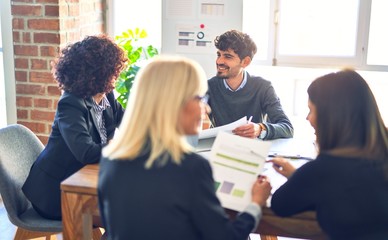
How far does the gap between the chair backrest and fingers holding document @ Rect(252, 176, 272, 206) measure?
3.61ft

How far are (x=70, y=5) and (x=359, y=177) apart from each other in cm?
239

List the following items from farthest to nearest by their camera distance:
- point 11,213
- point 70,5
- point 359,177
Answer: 1. point 70,5
2. point 11,213
3. point 359,177

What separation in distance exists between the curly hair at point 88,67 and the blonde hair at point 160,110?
95cm

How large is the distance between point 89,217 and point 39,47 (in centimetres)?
168

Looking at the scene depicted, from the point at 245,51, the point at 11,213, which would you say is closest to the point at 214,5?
the point at 245,51

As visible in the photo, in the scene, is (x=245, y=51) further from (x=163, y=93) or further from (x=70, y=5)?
(x=163, y=93)

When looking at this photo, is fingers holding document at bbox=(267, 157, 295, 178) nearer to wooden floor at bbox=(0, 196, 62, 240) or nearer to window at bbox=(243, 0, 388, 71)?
wooden floor at bbox=(0, 196, 62, 240)

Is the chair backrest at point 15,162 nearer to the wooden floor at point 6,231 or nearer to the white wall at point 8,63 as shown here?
the wooden floor at point 6,231

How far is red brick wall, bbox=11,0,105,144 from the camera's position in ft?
10.9

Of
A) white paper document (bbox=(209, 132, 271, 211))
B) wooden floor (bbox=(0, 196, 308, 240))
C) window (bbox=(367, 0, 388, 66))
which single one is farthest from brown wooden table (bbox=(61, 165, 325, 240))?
window (bbox=(367, 0, 388, 66))

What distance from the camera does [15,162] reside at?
238 cm

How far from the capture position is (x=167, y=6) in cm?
370

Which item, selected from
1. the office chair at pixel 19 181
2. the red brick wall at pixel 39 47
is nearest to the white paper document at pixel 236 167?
the office chair at pixel 19 181

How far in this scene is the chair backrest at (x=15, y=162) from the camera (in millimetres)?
2260
